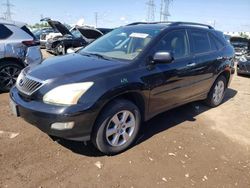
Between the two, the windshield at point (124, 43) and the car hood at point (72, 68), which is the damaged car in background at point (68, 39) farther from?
the car hood at point (72, 68)

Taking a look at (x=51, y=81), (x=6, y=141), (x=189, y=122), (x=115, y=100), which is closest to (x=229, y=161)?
(x=189, y=122)

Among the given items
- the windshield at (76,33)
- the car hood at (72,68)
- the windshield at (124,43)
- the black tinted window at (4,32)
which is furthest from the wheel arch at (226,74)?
the windshield at (76,33)

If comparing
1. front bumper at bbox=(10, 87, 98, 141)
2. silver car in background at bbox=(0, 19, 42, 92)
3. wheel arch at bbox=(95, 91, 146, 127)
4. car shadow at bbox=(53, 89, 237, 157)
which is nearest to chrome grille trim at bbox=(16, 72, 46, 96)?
front bumper at bbox=(10, 87, 98, 141)

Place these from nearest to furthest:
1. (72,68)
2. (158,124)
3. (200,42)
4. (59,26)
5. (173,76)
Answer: (72,68) → (173,76) → (158,124) → (200,42) → (59,26)

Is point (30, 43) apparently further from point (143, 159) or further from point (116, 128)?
point (143, 159)

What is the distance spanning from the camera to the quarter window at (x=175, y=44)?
13.3 feet

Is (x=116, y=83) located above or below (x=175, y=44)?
below

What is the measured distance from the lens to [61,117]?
294 centimetres

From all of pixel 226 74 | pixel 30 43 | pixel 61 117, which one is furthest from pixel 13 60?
pixel 226 74

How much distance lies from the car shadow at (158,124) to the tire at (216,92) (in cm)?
19

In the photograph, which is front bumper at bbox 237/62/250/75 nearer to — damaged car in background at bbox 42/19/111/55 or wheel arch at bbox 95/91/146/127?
damaged car in background at bbox 42/19/111/55

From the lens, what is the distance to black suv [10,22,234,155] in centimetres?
303

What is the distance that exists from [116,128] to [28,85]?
1263mm

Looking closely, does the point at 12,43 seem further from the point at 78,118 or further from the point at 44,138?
the point at 78,118
